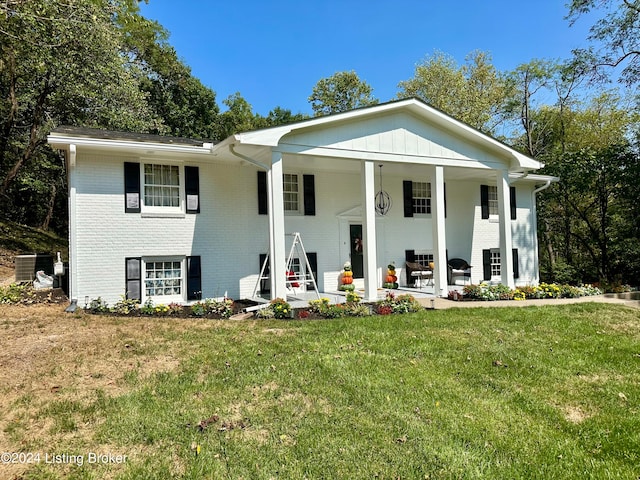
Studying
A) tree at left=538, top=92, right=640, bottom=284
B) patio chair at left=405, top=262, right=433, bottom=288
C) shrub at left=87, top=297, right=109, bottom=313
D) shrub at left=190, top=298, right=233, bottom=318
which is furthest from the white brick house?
tree at left=538, top=92, right=640, bottom=284

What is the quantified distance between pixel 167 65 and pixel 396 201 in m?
18.1

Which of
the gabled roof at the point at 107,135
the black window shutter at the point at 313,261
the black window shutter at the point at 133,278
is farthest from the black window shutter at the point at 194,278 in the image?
the black window shutter at the point at 313,261

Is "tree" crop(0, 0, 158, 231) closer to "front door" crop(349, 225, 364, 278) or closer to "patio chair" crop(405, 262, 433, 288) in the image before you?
"front door" crop(349, 225, 364, 278)

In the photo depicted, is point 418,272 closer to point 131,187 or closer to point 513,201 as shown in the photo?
point 513,201

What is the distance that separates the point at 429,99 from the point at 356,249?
17.8m

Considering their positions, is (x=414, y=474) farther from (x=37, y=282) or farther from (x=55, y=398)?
(x=37, y=282)

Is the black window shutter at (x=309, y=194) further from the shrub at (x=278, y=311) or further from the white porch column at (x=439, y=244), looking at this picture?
the shrub at (x=278, y=311)

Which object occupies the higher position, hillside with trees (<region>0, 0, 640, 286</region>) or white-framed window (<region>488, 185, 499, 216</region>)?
hillside with trees (<region>0, 0, 640, 286</region>)

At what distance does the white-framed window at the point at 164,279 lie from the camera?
390 inches

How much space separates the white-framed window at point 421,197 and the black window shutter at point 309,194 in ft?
A: 13.1

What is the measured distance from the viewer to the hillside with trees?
1268 centimetres

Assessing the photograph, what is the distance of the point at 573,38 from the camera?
17078mm

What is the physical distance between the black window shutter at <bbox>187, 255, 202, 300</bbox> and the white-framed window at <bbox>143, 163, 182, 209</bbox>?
1.48 meters

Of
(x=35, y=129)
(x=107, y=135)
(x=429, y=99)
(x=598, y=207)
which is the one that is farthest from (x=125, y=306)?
(x=429, y=99)
